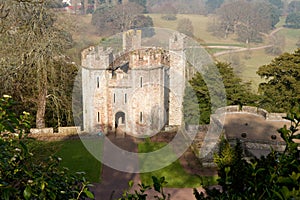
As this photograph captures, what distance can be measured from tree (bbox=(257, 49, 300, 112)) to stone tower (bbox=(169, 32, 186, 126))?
212 inches

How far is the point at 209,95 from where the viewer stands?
2098 centimetres

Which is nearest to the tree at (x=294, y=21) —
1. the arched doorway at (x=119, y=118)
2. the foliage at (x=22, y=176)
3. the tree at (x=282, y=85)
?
the tree at (x=282, y=85)

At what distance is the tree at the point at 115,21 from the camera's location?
4712 centimetres

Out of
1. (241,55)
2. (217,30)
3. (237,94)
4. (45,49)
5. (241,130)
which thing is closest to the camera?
(45,49)

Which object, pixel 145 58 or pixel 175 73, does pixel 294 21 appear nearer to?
pixel 175 73

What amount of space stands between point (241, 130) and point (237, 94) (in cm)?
455

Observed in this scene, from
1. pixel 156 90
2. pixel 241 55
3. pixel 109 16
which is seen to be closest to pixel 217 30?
pixel 241 55

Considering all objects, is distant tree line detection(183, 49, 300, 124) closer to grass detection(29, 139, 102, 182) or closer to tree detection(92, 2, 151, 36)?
grass detection(29, 139, 102, 182)

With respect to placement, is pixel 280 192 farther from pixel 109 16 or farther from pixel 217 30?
pixel 217 30

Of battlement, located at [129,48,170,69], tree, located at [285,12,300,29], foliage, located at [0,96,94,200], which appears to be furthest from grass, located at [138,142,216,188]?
tree, located at [285,12,300,29]

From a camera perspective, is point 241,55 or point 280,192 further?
point 241,55

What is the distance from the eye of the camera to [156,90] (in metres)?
18.6

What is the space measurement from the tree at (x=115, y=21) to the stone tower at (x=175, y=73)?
24.3m

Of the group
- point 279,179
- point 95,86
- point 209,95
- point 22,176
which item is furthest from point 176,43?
point 279,179
